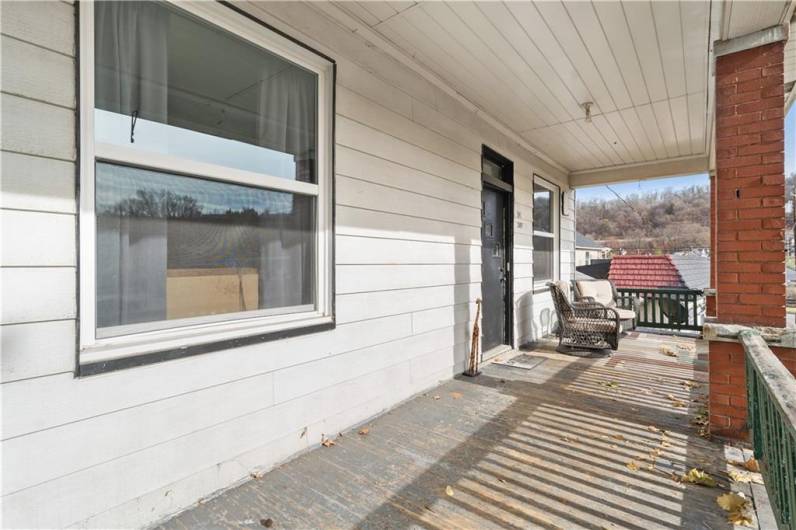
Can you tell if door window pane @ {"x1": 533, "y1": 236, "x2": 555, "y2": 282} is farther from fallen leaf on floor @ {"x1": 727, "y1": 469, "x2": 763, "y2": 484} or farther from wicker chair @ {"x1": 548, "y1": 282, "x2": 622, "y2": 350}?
fallen leaf on floor @ {"x1": 727, "y1": 469, "x2": 763, "y2": 484}

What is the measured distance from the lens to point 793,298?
308cm

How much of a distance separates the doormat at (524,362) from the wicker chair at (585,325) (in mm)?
679

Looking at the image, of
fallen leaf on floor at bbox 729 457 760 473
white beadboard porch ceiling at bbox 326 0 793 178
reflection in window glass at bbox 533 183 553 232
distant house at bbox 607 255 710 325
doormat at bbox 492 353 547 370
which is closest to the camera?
fallen leaf on floor at bbox 729 457 760 473

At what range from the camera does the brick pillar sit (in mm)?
2336

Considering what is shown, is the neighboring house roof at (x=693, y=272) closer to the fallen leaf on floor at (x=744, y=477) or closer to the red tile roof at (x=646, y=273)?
the red tile roof at (x=646, y=273)

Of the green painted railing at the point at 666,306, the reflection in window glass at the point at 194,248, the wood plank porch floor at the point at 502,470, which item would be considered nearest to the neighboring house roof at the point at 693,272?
the green painted railing at the point at 666,306

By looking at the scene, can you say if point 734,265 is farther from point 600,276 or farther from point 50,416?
point 600,276

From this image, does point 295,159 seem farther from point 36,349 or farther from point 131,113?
point 36,349

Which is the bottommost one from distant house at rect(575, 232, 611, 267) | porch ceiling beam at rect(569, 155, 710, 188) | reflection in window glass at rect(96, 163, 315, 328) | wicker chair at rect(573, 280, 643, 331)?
wicker chair at rect(573, 280, 643, 331)

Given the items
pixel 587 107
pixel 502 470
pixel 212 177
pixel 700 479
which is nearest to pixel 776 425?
pixel 700 479

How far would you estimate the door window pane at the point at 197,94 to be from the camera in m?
1.63

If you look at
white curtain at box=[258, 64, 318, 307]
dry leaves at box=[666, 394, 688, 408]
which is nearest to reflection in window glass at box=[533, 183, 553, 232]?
dry leaves at box=[666, 394, 688, 408]

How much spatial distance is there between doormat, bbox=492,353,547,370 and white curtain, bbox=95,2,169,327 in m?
3.42

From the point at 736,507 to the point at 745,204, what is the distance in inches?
68.3
